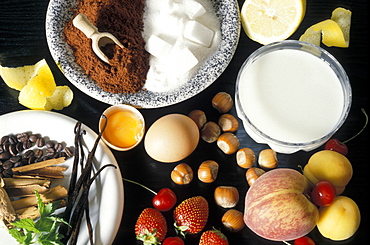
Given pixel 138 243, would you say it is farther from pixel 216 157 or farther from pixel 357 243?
pixel 357 243

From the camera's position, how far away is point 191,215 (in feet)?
3.88

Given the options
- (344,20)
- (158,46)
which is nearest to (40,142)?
(158,46)

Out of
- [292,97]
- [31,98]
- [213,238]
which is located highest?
[292,97]

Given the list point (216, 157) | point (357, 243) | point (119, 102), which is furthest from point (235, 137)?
point (357, 243)

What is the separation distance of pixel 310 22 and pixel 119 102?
0.70 meters

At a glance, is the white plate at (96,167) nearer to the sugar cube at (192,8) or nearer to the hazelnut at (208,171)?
the hazelnut at (208,171)

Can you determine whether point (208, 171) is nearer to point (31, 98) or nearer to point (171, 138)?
point (171, 138)

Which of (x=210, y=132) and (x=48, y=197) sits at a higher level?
(x=210, y=132)

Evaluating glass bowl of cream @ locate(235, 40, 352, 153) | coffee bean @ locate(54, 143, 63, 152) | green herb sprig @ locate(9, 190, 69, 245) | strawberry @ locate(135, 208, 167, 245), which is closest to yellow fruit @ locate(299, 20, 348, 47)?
glass bowl of cream @ locate(235, 40, 352, 153)

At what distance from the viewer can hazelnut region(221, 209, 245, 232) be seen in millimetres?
1210

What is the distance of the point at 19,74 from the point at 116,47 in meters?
0.37

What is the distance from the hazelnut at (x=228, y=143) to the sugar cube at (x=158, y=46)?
32 cm

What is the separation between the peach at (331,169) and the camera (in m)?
1.18

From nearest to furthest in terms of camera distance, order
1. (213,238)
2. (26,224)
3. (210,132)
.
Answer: (26,224), (213,238), (210,132)
